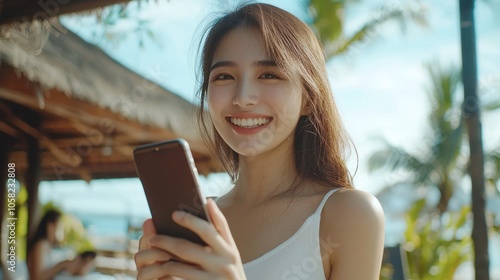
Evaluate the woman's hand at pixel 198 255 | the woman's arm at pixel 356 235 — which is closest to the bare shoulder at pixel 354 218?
the woman's arm at pixel 356 235

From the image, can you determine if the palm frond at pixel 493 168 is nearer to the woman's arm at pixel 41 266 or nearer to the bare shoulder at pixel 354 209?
the woman's arm at pixel 41 266

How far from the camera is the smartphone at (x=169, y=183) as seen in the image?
0.69 meters

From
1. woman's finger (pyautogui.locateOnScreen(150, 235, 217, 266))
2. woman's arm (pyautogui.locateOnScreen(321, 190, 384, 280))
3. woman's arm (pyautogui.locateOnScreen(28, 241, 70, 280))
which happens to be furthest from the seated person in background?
woman's finger (pyautogui.locateOnScreen(150, 235, 217, 266))

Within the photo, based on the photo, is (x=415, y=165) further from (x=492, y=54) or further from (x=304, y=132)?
(x=304, y=132)

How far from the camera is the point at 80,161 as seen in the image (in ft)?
19.0

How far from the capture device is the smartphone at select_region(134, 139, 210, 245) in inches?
27.2

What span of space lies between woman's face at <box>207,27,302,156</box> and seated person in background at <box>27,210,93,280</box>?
291cm

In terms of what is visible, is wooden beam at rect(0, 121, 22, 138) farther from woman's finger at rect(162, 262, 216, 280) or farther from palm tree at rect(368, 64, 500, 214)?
palm tree at rect(368, 64, 500, 214)

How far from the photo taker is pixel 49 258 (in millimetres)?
3746

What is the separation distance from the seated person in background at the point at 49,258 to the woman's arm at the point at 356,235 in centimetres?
302

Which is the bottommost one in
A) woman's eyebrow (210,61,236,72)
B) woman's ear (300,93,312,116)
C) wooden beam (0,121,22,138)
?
woman's ear (300,93,312,116)

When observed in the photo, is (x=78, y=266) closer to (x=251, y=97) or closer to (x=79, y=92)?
(x=79, y=92)

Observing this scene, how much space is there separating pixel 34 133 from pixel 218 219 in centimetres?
436

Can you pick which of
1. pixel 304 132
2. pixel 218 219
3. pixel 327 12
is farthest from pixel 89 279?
pixel 327 12
